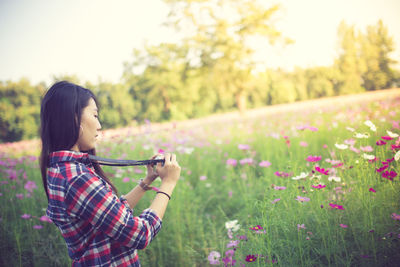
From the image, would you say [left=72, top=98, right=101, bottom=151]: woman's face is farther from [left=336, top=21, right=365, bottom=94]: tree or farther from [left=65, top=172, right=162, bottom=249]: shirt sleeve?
[left=336, top=21, right=365, bottom=94]: tree

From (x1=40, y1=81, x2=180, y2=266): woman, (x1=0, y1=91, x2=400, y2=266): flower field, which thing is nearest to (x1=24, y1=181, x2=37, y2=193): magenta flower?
(x1=0, y1=91, x2=400, y2=266): flower field

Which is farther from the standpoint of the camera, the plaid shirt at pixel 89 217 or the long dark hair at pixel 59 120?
the long dark hair at pixel 59 120

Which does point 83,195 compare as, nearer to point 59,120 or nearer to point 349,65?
point 59,120

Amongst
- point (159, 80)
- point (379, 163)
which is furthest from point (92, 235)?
point (159, 80)

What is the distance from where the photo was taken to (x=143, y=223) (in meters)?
0.81

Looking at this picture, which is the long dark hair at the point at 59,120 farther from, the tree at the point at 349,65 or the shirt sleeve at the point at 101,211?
the tree at the point at 349,65

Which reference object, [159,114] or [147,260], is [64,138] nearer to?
[147,260]

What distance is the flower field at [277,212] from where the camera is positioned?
1.26m

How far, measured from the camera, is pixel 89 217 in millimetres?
740

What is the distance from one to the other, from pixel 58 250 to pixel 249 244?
5.65ft

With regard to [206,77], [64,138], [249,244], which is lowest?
[249,244]

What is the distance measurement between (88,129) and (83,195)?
320 mm

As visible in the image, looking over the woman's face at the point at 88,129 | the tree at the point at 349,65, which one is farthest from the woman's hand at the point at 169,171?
the tree at the point at 349,65

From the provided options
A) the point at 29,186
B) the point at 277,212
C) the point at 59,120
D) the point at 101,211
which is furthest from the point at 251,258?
the point at 29,186
